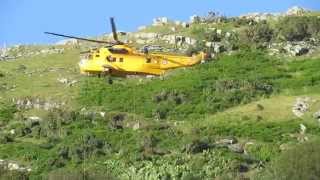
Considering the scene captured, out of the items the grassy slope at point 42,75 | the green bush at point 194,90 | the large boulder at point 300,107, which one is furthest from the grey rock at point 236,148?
the grassy slope at point 42,75

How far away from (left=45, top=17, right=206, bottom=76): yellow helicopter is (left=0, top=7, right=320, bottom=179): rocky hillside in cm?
368

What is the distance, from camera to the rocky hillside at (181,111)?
268 ft

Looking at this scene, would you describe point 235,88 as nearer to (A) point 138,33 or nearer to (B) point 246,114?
(B) point 246,114

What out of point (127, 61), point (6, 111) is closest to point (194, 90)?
point (127, 61)

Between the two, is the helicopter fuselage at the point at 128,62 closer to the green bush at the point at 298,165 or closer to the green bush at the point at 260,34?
the green bush at the point at 298,165

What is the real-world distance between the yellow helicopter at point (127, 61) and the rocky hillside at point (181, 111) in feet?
12.1

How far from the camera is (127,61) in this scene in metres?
88.6

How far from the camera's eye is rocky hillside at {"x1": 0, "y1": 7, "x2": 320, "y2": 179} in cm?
8175

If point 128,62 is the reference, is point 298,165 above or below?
below

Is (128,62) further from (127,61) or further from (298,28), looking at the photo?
(298,28)

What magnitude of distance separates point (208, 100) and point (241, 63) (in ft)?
31.3

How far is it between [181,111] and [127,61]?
7191 millimetres

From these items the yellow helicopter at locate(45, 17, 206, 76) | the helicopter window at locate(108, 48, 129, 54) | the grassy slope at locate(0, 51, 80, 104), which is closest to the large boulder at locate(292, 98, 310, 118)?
the yellow helicopter at locate(45, 17, 206, 76)

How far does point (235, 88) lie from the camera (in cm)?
9756
